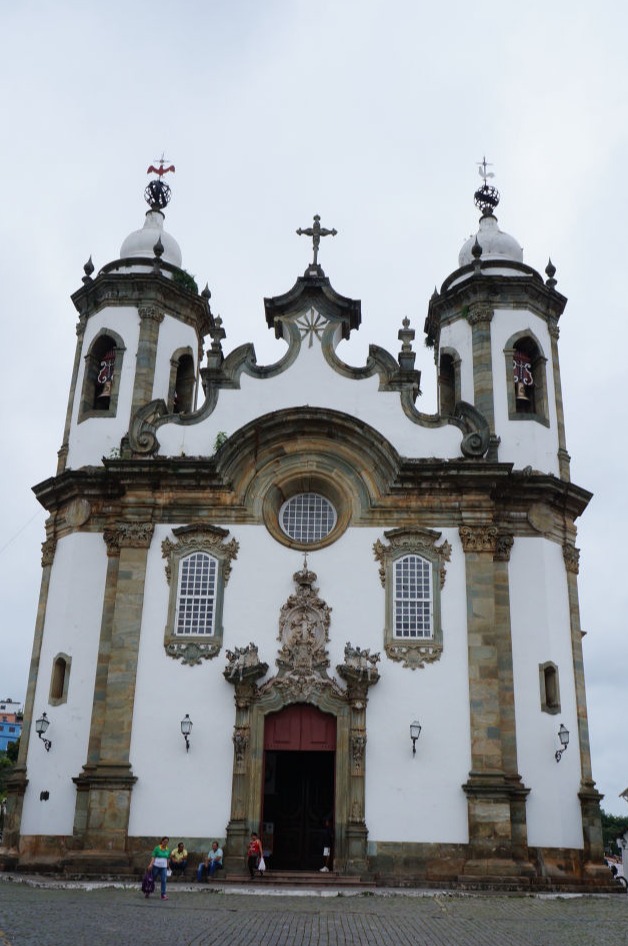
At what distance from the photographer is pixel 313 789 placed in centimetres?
2080

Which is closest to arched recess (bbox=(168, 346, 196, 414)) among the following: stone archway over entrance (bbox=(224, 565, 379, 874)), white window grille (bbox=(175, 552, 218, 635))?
white window grille (bbox=(175, 552, 218, 635))

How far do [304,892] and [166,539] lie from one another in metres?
8.05

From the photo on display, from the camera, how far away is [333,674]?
20516mm

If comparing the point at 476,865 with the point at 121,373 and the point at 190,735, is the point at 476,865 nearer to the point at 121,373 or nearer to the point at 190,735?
the point at 190,735

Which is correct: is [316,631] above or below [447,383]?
below

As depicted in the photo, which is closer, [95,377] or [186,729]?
[186,729]

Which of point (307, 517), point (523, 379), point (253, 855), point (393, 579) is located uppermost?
point (523, 379)

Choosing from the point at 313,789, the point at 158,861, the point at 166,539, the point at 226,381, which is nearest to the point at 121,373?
the point at 226,381

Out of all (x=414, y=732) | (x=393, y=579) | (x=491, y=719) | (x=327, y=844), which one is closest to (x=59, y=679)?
(x=327, y=844)

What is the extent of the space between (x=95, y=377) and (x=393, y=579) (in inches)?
389

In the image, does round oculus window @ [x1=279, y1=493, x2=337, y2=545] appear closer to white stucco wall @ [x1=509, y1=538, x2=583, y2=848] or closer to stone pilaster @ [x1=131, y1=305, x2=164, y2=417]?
white stucco wall @ [x1=509, y1=538, x2=583, y2=848]

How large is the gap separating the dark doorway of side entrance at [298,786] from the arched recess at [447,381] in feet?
30.4

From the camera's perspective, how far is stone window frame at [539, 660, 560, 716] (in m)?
21.0

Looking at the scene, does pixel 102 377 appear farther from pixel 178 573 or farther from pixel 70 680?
pixel 70 680
